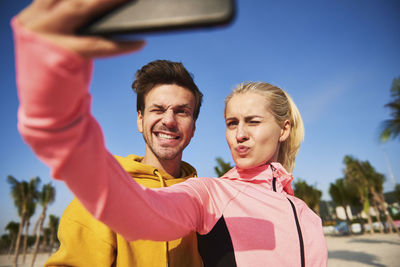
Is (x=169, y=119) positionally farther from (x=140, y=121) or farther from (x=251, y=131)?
(x=251, y=131)

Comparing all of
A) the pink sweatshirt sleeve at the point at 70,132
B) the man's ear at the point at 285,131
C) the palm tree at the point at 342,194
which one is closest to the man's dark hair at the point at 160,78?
the man's ear at the point at 285,131

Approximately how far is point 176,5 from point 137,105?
2.50 metres

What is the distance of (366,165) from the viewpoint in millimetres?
29375

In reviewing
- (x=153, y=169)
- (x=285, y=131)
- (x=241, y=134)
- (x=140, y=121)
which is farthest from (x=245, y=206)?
(x=140, y=121)

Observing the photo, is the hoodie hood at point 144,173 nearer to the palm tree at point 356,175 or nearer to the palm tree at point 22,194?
the palm tree at point 356,175

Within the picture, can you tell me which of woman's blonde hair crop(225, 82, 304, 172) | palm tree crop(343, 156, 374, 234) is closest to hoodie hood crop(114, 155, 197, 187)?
woman's blonde hair crop(225, 82, 304, 172)

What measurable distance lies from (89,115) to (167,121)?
5.69ft

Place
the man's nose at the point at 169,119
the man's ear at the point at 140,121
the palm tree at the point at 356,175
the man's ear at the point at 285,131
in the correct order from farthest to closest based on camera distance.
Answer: the palm tree at the point at 356,175 → the man's ear at the point at 140,121 → the man's nose at the point at 169,119 → the man's ear at the point at 285,131

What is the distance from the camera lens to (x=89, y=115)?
74cm

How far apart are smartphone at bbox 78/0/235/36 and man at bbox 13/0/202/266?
0.03 metres

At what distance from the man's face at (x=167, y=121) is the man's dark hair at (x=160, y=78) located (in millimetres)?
88

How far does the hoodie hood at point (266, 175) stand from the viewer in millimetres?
1969

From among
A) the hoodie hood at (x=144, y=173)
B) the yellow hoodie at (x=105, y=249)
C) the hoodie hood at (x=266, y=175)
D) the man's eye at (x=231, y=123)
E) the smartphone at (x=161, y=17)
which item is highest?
the man's eye at (x=231, y=123)

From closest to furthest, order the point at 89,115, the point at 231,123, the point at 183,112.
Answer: the point at 89,115
the point at 231,123
the point at 183,112
